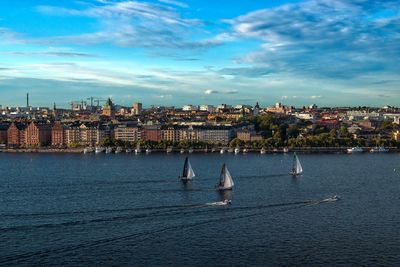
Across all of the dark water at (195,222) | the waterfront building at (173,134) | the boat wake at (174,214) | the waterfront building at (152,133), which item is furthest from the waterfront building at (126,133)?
the boat wake at (174,214)

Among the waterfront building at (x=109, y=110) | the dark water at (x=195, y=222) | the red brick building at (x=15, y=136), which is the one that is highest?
the waterfront building at (x=109, y=110)

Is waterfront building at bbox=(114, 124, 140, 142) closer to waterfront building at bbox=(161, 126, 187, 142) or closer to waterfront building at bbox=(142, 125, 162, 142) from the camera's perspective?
waterfront building at bbox=(142, 125, 162, 142)

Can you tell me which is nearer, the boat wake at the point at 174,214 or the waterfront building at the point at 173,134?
the boat wake at the point at 174,214

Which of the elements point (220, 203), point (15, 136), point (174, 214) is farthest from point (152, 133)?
point (174, 214)

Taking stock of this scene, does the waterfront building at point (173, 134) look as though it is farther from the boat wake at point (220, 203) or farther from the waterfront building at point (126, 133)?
the boat wake at point (220, 203)

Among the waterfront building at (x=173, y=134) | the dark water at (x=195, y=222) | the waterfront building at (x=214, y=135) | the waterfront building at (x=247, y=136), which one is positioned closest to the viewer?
the dark water at (x=195, y=222)

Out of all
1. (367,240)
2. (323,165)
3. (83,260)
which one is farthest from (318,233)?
(323,165)

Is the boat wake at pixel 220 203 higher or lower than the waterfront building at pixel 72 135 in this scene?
lower

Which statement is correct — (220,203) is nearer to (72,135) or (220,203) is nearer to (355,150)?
(355,150)

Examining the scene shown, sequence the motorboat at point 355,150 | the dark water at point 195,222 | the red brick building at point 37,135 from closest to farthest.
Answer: the dark water at point 195,222
the motorboat at point 355,150
the red brick building at point 37,135
